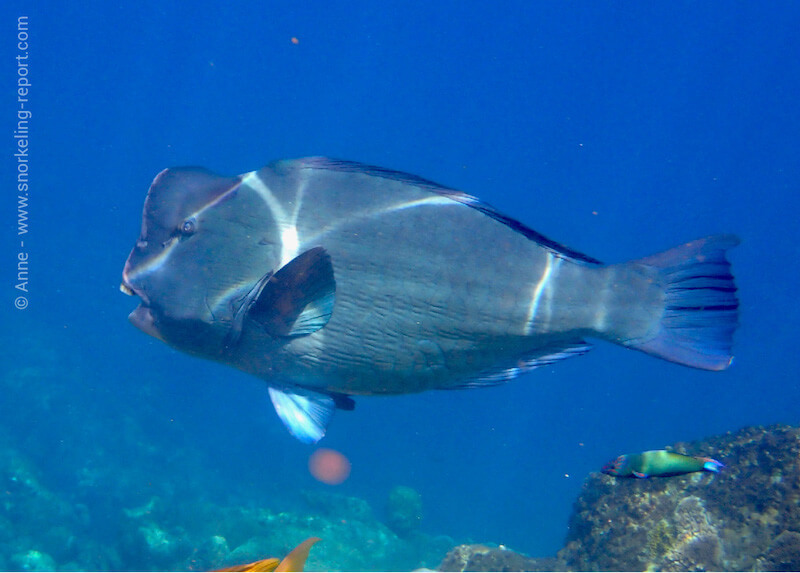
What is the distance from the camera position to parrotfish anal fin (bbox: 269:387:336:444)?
1.84 m

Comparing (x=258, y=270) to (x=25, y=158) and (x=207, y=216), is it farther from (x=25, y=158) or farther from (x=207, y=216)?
(x=25, y=158)

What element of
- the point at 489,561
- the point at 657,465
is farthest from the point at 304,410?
the point at 489,561

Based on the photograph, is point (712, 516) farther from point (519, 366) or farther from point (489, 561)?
point (519, 366)

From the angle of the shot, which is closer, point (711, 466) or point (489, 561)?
point (711, 466)

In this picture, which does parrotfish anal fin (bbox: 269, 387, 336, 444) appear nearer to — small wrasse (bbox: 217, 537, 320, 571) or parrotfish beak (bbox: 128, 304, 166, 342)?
small wrasse (bbox: 217, 537, 320, 571)

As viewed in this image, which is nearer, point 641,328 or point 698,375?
point 641,328

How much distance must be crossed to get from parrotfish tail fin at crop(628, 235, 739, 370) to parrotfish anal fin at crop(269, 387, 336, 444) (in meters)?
1.25

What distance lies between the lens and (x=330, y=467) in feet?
59.3

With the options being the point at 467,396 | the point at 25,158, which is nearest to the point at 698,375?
the point at 467,396

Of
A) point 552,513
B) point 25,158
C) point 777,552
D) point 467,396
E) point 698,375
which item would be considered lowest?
point 777,552

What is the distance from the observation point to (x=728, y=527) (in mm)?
3447

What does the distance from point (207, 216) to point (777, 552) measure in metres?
4.18

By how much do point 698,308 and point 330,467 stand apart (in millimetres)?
18166

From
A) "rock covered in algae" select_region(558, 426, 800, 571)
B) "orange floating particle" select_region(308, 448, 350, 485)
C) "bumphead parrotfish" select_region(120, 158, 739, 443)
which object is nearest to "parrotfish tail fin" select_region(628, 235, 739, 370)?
"bumphead parrotfish" select_region(120, 158, 739, 443)
